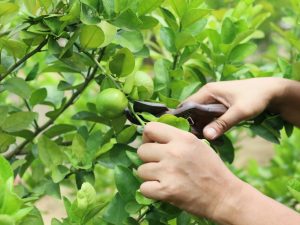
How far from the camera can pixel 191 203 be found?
2.91 feet

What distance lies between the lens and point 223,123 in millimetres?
1086

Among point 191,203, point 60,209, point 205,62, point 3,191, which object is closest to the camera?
point 3,191

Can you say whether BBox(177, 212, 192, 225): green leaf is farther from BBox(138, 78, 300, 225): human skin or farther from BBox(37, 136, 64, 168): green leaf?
BBox(37, 136, 64, 168): green leaf

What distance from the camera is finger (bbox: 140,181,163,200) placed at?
2.83 ft

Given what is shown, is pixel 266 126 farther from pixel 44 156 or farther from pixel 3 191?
pixel 3 191

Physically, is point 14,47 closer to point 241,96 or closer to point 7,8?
point 7,8

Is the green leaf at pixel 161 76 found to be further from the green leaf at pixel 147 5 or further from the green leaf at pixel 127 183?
the green leaf at pixel 127 183

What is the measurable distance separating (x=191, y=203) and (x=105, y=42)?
0.32m

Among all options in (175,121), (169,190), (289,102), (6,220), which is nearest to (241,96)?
(289,102)

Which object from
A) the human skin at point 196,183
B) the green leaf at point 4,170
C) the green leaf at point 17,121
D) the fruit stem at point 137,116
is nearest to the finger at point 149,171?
the human skin at point 196,183

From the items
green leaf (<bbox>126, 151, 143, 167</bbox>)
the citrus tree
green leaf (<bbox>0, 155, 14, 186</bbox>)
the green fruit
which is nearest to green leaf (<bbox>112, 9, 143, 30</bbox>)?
the citrus tree

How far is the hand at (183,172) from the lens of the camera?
0.87m

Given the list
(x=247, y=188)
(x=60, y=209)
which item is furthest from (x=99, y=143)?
(x=60, y=209)

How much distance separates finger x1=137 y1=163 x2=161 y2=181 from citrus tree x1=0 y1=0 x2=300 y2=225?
4 cm
